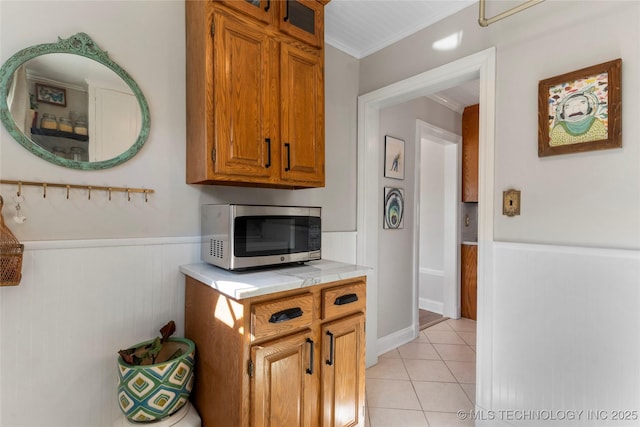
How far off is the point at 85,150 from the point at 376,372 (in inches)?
95.0

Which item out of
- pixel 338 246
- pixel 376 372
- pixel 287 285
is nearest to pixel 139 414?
pixel 287 285

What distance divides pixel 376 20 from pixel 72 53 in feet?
5.71

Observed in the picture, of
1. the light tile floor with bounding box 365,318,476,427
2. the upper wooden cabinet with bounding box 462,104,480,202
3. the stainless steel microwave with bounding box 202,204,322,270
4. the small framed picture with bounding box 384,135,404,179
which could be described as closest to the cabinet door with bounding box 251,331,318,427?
the stainless steel microwave with bounding box 202,204,322,270

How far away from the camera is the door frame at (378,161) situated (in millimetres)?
1681

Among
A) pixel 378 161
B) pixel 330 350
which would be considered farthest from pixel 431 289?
pixel 330 350

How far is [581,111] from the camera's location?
137 centimetres

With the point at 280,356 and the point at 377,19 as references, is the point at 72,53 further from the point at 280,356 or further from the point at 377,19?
the point at 377,19

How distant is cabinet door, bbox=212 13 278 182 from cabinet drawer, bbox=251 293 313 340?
62 cm

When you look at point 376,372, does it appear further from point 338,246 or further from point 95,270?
point 95,270

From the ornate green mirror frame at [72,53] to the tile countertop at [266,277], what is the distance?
63cm

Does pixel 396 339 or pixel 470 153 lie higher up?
pixel 470 153

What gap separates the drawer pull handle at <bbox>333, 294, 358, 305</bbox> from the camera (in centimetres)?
145

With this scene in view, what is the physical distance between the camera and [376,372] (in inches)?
94.0

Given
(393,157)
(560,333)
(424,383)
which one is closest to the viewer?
(560,333)
